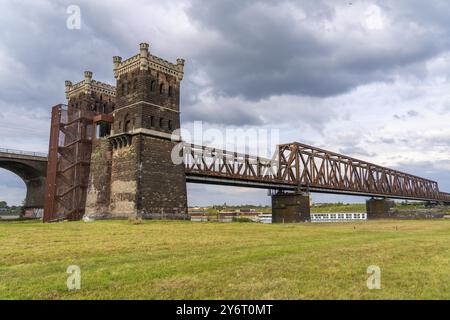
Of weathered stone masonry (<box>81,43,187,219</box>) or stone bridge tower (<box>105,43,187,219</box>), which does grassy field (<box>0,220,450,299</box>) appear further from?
weathered stone masonry (<box>81,43,187,219</box>)

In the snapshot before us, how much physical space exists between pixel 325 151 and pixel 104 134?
5637 cm

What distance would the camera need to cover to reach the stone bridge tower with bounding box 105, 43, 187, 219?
44.6m

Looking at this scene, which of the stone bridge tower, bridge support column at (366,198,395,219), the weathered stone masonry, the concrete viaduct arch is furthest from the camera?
bridge support column at (366,198,395,219)

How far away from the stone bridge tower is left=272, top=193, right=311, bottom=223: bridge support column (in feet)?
95.3

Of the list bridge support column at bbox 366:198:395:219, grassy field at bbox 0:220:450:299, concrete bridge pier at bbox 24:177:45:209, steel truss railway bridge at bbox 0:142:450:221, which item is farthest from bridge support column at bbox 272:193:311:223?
grassy field at bbox 0:220:450:299

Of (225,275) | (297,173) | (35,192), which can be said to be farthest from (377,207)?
(225,275)

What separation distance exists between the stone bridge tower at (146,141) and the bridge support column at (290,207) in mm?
29045

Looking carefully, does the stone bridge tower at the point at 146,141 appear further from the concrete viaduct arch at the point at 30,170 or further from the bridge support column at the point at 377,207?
the bridge support column at the point at 377,207

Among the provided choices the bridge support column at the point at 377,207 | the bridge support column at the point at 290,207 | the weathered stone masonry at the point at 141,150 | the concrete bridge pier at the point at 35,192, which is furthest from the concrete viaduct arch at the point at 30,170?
the bridge support column at the point at 377,207

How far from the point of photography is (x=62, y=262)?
1217cm

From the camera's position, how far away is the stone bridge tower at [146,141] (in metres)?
44.6

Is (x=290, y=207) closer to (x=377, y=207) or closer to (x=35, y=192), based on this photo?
(x=377, y=207)

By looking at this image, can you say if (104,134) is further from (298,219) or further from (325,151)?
(325,151)

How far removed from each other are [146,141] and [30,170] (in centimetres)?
2893
